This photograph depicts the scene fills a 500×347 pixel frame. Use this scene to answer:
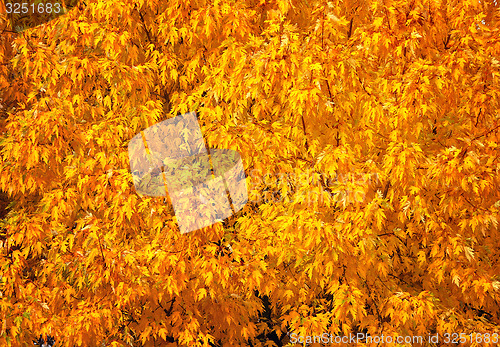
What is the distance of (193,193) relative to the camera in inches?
237

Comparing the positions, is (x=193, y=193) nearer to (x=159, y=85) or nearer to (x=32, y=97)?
(x=159, y=85)

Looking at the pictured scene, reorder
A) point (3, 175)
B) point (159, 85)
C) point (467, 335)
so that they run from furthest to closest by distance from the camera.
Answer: point (159, 85) → point (3, 175) → point (467, 335)

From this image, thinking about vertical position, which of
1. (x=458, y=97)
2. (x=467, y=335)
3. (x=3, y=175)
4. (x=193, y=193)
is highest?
(x=458, y=97)

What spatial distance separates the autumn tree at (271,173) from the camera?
216 inches

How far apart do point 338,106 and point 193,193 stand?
200cm

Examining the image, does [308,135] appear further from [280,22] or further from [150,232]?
[150,232]

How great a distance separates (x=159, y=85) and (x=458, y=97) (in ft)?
12.3

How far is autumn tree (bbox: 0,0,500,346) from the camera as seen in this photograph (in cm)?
549

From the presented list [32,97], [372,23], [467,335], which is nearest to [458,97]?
[372,23]

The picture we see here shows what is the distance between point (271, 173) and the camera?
589cm

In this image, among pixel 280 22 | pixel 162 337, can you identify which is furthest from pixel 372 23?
pixel 162 337

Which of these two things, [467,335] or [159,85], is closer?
[467,335]

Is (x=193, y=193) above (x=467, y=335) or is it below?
above

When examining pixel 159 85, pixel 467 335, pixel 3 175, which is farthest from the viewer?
pixel 159 85
